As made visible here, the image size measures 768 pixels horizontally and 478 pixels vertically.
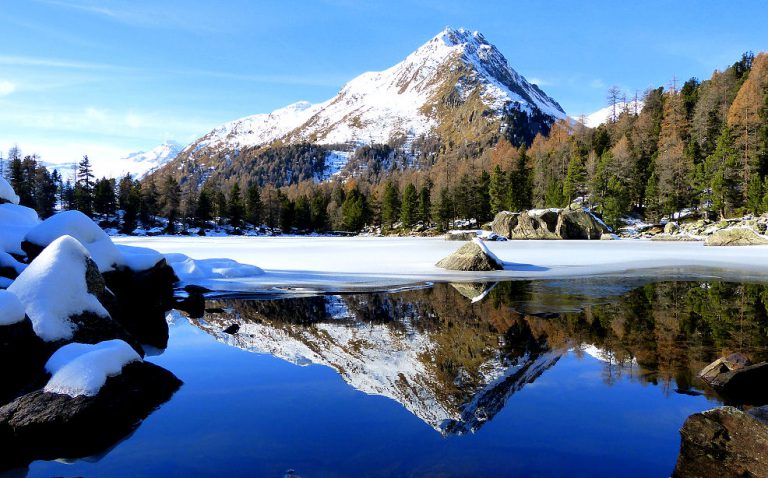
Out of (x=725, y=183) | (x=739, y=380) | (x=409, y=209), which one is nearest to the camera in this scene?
(x=739, y=380)

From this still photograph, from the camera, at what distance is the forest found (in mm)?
62812

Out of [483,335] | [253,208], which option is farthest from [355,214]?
[483,335]

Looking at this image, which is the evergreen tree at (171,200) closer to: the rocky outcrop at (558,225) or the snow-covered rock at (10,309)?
the rocky outcrop at (558,225)

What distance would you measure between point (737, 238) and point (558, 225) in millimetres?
18991

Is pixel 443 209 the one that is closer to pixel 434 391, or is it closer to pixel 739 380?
pixel 739 380

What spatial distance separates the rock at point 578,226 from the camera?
184 feet

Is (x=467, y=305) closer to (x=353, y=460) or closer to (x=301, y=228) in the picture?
(x=353, y=460)

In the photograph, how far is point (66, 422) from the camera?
5.52 m

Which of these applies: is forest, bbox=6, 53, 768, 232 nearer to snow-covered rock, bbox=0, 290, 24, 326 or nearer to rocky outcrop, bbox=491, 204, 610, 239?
rocky outcrop, bbox=491, 204, 610, 239

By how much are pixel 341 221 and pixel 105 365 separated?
340ft

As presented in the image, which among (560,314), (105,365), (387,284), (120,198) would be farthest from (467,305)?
(120,198)

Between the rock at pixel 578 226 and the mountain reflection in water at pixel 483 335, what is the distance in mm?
41052

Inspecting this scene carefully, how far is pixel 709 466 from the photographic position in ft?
14.6

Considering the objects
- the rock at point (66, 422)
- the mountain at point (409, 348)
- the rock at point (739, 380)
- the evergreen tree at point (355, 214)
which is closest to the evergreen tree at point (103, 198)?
the evergreen tree at point (355, 214)
